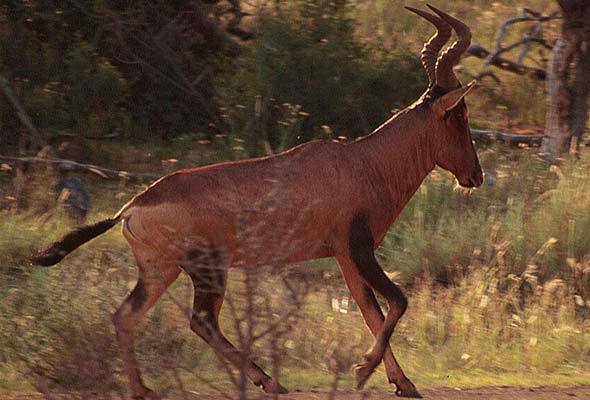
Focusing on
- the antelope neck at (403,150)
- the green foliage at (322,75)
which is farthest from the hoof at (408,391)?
the green foliage at (322,75)

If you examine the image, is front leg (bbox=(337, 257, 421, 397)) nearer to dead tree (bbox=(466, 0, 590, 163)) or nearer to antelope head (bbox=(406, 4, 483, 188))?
antelope head (bbox=(406, 4, 483, 188))

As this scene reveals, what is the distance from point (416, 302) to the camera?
915 cm

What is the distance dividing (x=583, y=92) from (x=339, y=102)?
2343 millimetres

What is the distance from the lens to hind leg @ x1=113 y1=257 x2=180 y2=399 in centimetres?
625

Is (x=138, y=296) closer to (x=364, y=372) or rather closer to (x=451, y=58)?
(x=364, y=372)

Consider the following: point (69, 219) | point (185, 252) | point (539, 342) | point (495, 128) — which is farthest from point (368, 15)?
point (185, 252)

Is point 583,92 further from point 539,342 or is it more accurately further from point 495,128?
point 539,342

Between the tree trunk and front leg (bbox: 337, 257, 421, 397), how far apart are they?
219 inches

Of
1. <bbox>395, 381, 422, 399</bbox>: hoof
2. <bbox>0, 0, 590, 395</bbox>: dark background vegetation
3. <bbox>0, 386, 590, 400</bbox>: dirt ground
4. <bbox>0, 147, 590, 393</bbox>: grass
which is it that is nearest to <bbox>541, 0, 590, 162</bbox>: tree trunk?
<bbox>0, 0, 590, 395</bbox>: dark background vegetation

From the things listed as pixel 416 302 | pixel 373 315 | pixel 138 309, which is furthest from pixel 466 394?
pixel 416 302

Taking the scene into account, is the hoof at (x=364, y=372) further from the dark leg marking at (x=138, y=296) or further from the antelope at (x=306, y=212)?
the dark leg marking at (x=138, y=296)

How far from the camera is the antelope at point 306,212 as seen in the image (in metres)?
6.29

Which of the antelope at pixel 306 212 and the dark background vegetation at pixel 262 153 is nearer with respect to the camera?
the antelope at pixel 306 212

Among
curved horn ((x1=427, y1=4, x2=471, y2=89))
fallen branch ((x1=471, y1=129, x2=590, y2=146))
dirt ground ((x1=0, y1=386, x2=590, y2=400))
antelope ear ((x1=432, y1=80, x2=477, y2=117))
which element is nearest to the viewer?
dirt ground ((x1=0, y1=386, x2=590, y2=400))
